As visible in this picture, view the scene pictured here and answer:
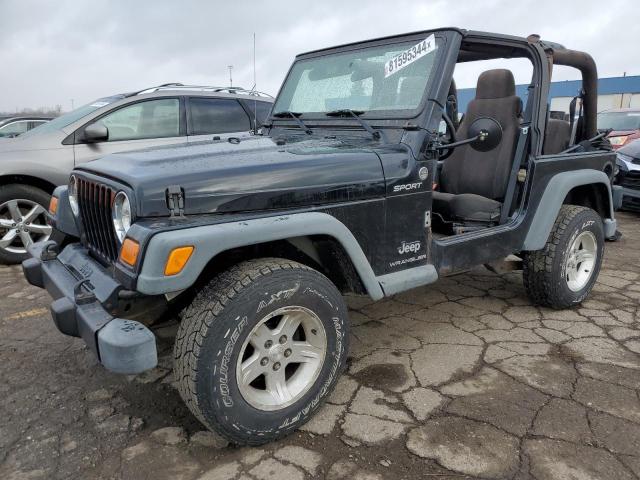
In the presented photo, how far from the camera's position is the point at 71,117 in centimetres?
538

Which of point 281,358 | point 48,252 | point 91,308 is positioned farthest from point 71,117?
point 281,358

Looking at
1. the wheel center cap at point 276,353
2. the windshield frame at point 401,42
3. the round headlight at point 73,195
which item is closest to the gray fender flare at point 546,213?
the windshield frame at point 401,42

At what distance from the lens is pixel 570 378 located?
2922mm

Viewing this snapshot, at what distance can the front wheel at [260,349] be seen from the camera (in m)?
2.09

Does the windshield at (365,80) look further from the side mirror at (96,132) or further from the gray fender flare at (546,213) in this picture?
the side mirror at (96,132)

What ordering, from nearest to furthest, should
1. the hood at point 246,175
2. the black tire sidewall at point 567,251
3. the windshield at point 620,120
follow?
the hood at point 246,175, the black tire sidewall at point 567,251, the windshield at point 620,120

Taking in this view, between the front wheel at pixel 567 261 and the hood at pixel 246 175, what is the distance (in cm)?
168

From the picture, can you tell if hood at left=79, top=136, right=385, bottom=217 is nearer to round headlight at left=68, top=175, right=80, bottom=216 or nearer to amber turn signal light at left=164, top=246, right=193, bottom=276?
round headlight at left=68, top=175, right=80, bottom=216

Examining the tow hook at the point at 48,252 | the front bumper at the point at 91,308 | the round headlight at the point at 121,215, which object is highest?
the round headlight at the point at 121,215

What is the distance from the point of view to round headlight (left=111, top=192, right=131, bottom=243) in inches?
87.5

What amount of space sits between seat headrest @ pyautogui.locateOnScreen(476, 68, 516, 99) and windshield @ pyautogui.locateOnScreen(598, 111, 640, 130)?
8.07 meters

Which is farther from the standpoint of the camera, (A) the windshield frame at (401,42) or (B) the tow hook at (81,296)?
(A) the windshield frame at (401,42)

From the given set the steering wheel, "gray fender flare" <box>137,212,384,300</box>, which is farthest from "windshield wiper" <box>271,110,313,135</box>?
"gray fender flare" <box>137,212,384,300</box>

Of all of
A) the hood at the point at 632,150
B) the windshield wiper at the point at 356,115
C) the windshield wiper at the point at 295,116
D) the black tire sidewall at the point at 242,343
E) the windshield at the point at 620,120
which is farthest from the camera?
the windshield at the point at 620,120
